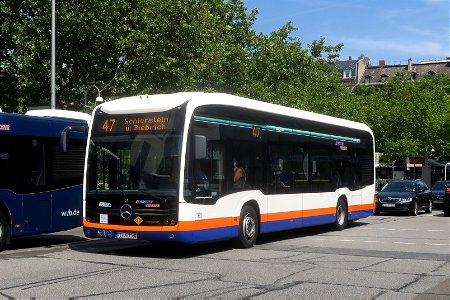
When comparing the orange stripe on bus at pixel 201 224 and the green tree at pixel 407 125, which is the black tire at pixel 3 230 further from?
the green tree at pixel 407 125

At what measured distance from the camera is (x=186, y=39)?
2816 cm

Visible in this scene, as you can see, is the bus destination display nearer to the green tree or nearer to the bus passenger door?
the bus passenger door

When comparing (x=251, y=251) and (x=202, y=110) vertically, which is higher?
(x=202, y=110)

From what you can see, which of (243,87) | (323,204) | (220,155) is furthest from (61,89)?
(220,155)

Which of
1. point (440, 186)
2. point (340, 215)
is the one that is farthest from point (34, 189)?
point (440, 186)

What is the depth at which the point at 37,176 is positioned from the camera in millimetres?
13484

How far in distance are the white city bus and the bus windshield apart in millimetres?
18

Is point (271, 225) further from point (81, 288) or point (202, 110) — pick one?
point (81, 288)

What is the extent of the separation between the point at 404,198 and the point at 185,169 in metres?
17.8

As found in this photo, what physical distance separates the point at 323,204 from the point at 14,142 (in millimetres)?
7966

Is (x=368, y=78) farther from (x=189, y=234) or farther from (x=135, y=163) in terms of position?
(x=189, y=234)

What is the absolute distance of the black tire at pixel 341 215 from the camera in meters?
18.0

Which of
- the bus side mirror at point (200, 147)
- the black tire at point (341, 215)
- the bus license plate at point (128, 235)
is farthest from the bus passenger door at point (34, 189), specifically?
the black tire at point (341, 215)

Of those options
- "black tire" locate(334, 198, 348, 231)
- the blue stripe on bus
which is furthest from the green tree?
the blue stripe on bus
